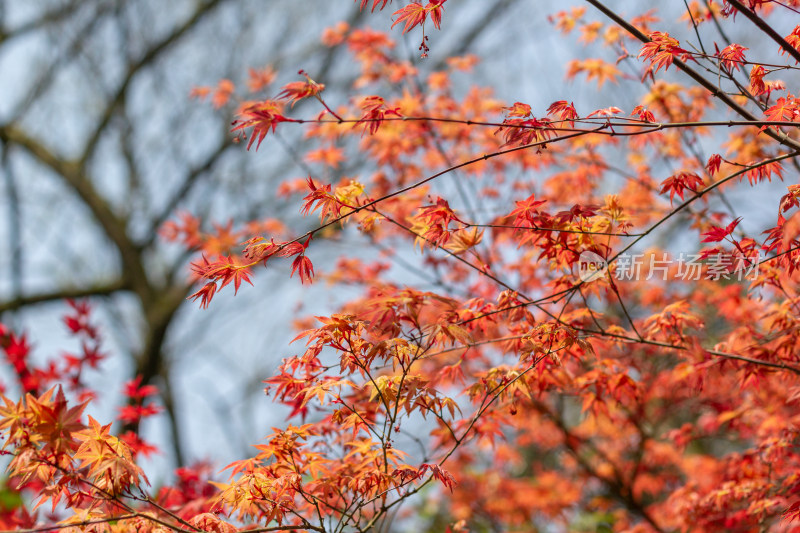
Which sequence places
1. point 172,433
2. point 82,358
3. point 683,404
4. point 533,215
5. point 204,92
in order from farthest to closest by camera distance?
1. point 172,433
2. point 683,404
3. point 204,92
4. point 82,358
5. point 533,215

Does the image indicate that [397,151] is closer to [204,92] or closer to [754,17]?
[204,92]

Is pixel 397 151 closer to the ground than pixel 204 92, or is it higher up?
closer to the ground

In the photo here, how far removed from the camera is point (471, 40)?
8766 mm

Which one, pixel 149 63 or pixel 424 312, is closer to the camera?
pixel 424 312

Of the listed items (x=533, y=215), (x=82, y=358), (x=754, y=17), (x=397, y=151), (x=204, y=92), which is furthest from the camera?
(x=204, y=92)

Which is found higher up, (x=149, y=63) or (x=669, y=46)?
(x=149, y=63)

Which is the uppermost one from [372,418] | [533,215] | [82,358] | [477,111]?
[477,111]

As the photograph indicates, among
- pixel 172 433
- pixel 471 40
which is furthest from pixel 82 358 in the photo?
pixel 471 40

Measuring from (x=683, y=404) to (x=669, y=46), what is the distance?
14.7 ft

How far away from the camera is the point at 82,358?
12.2 ft

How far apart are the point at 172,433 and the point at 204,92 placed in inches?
195

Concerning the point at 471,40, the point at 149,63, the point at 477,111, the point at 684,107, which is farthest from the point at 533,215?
the point at 149,63

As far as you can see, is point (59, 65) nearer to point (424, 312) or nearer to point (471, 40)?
point (471, 40)

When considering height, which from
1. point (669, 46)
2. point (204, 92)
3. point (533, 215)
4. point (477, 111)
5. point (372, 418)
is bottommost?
point (372, 418)
